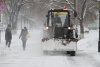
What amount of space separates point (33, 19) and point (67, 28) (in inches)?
3039

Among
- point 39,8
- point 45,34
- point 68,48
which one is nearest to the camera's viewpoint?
point 68,48

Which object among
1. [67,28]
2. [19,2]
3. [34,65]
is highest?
[19,2]

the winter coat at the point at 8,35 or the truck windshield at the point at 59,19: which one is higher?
the truck windshield at the point at 59,19

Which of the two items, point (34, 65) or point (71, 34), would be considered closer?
point (34, 65)

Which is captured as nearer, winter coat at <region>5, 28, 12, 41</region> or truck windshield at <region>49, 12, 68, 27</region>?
truck windshield at <region>49, 12, 68, 27</region>

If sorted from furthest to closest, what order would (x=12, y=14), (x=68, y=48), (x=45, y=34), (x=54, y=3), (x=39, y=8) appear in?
(x=39, y=8)
(x=54, y=3)
(x=12, y=14)
(x=45, y=34)
(x=68, y=48)

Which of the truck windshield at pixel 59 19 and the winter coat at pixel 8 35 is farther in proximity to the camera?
the winter coat at pixel 8 35

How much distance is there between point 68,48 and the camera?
23.5 metres

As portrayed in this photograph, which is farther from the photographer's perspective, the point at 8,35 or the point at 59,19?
the point at 8,35

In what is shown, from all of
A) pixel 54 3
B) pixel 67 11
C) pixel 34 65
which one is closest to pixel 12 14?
pixel 54 3

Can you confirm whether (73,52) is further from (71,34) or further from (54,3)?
(54,3)

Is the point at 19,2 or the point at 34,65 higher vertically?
the point at 19,2

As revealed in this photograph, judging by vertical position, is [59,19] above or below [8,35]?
above

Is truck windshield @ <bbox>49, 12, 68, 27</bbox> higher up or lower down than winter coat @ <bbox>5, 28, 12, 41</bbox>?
higher up
